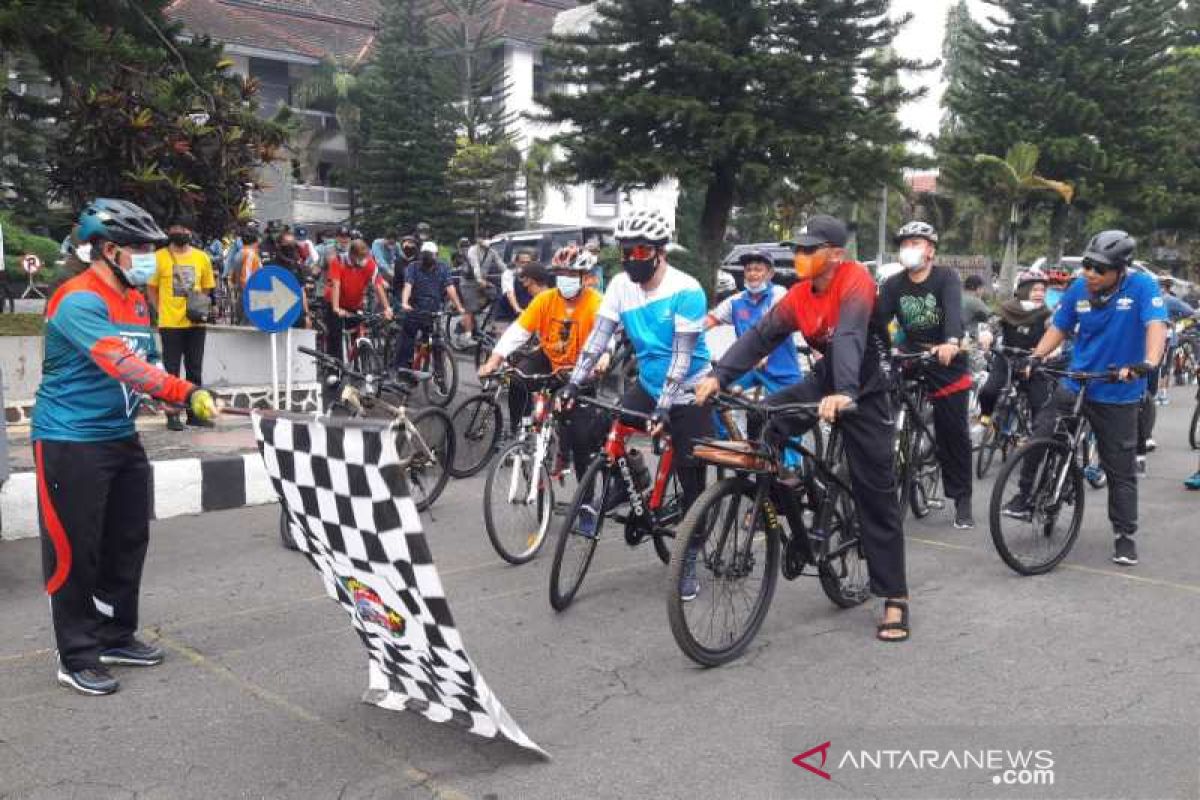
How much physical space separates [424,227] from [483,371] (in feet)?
30.9

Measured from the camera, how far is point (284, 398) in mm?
11195

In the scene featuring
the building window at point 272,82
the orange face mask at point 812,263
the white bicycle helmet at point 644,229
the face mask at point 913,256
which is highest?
the building window at point 272,82

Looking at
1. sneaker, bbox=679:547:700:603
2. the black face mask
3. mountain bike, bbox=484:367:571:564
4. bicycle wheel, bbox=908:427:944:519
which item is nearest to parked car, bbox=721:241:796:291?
bicycle wheel, bbox=908:427:944:519

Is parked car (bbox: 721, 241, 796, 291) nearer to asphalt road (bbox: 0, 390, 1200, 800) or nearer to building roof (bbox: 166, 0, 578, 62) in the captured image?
asphalt road (bbox: 0, 390, 1200, 800)

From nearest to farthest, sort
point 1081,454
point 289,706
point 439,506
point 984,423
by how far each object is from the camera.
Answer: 1. point 289,706
2. point 1081,454
3. point 439,506
4. point 984,423

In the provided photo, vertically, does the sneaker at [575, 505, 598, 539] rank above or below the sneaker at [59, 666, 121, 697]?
above

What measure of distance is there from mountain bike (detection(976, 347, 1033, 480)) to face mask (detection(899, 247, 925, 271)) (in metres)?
2.69

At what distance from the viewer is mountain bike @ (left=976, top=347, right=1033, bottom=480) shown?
9641mm

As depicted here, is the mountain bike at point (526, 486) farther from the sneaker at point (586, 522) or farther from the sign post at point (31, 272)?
the sign post at point (31, 272)

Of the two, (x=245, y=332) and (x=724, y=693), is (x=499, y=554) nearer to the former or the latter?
(x=724, y=693)

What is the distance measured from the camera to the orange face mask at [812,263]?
Answer: 203 inches

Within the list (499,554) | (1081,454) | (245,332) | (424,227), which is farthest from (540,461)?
(424,227)

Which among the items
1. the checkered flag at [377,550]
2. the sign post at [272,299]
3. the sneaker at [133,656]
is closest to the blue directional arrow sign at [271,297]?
the sign post at [272,299]

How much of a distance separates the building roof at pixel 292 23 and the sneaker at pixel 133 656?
33.1 metres
